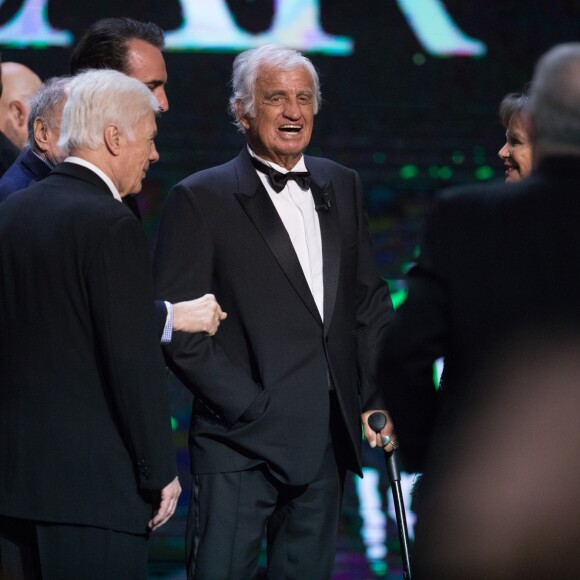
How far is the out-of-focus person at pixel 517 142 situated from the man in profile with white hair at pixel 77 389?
3.58 feet

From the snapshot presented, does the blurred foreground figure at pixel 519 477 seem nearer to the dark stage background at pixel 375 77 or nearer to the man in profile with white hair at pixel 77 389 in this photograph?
the man in profile with white hair at pixel 77 389

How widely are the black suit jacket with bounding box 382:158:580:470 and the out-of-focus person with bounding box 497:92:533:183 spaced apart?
1.13m

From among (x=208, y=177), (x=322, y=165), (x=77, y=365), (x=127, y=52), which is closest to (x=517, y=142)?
(x=322, y=165)

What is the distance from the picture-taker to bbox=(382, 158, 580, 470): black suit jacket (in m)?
2.01

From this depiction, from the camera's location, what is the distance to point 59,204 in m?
2.54

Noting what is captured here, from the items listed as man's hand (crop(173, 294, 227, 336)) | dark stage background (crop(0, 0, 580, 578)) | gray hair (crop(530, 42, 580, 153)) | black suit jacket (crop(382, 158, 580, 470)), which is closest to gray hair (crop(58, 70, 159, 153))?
man's hand (crop(173, 294, 227, 336))

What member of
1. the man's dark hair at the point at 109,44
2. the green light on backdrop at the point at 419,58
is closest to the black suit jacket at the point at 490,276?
the man's dark hair at the point at 109,44

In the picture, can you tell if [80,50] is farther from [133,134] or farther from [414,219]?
[414,219]

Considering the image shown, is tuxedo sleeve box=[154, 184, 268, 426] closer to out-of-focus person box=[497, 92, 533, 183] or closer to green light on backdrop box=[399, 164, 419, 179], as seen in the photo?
out-of-focus person box=[497, 92, 533, 183]

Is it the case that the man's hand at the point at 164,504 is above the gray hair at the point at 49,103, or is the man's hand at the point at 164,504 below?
below

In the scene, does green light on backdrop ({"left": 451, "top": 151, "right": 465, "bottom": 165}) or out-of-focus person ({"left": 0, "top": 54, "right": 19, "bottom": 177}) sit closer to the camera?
out-of-focus person ({"left": 0, "top": 54, "right": 19, "bottom": 177})

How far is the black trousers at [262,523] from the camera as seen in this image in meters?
3.10

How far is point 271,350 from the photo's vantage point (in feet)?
10.2

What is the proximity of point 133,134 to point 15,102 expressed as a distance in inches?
65.9
